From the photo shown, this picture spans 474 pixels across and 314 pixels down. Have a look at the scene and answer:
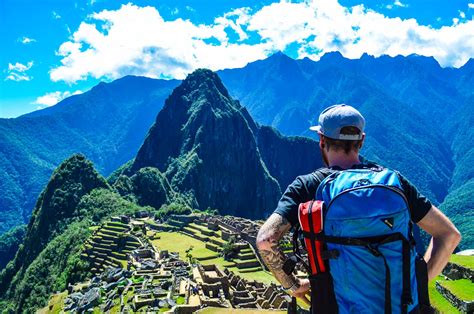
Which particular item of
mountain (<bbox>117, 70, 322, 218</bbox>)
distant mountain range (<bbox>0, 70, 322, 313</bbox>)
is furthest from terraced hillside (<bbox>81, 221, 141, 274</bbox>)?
mountain (<bbox>117, 70, 322, 218</bbox>)

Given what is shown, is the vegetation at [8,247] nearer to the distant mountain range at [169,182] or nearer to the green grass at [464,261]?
the distant mountain range at [169,182]

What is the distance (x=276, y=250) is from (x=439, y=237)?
3.71ft

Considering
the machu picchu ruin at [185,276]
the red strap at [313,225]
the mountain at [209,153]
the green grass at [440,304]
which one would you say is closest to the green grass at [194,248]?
the machu picchu ruin at [185,276]

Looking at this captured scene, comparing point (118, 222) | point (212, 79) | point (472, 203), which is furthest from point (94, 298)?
point (212, 79)

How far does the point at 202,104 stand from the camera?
125 m

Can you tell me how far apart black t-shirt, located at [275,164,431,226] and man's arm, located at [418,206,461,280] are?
0.28ft

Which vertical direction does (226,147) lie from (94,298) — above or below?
above

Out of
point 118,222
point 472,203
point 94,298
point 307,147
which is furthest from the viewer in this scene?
point 307,147

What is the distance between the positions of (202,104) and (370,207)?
12410cm

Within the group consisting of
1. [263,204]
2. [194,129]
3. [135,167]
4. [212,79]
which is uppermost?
[212,79]

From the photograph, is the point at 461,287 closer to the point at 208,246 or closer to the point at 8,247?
the point at 208,246

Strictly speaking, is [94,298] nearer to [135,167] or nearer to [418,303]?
[418,303]

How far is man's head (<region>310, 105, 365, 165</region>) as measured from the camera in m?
3.06

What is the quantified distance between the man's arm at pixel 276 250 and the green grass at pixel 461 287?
6961 mm
